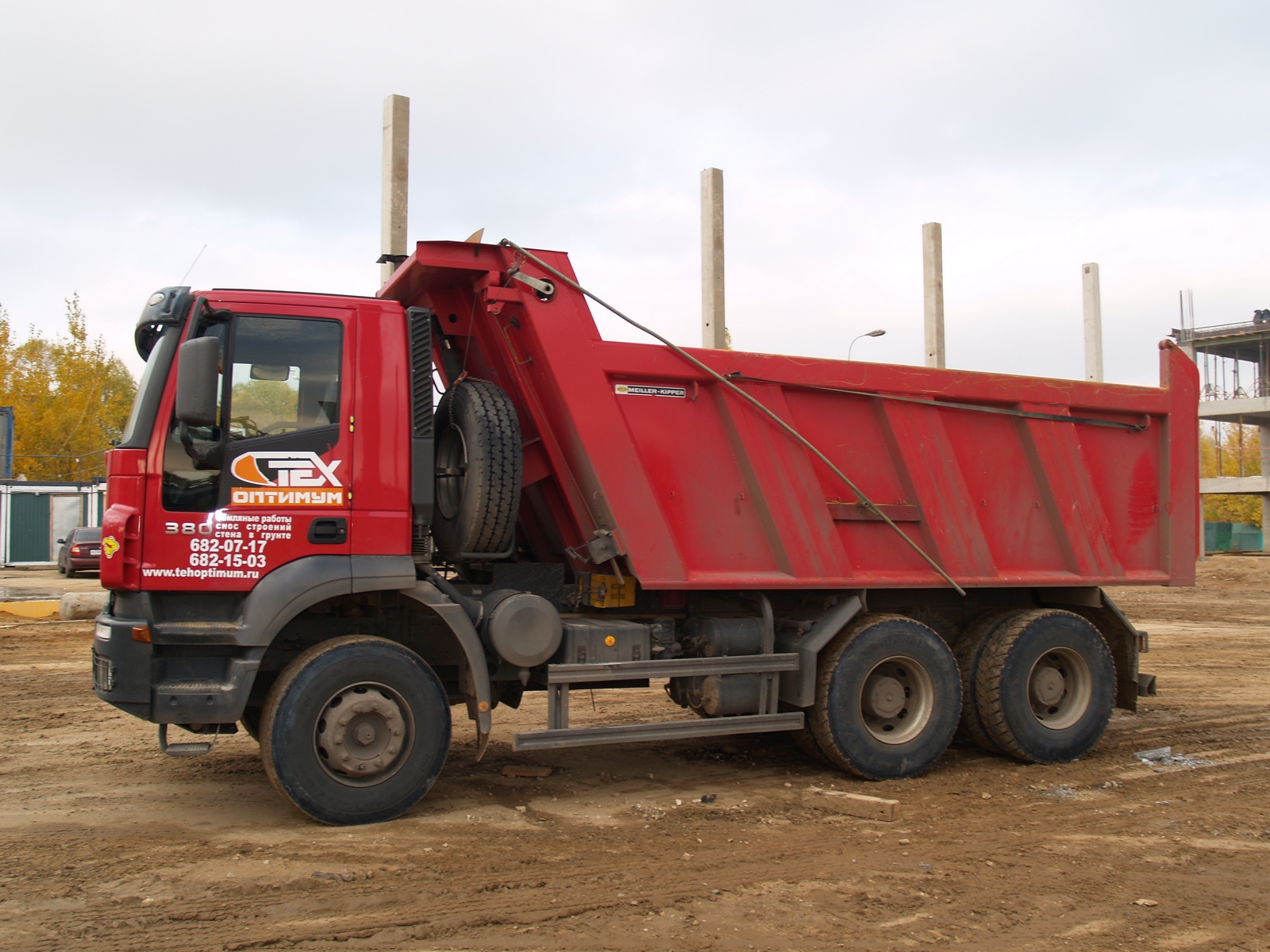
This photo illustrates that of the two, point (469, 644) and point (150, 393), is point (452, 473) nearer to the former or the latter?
point (469, 644)

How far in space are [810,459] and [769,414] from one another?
472mm

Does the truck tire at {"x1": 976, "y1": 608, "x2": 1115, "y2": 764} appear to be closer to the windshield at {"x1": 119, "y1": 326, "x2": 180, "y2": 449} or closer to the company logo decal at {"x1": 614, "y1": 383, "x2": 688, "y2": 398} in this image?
the company logo decal at {"x1": 614, "y1": 383, "x2": 688, "y2": 398}

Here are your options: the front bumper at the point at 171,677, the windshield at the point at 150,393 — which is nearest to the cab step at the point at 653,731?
the front bumper at the point at 171,677

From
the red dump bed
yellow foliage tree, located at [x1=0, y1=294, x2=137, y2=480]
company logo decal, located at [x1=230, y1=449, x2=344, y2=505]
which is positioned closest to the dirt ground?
the red dump bed

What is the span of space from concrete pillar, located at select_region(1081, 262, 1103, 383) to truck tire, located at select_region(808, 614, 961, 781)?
4286mm

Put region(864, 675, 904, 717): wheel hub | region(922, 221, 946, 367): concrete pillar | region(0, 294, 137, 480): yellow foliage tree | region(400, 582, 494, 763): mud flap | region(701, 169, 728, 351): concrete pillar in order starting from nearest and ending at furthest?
region(400, 582, 494, 763): mud flap → region(864, 675, 904, 717): wheel hub → region(701, 169, 728, 351): concrete pillar → region(922, 221, 946, 367): concrete pillar → region(0, 294, 137, 480): yellow foliage tree

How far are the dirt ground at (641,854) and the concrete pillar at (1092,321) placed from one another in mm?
3647

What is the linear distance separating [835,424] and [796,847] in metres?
2.86

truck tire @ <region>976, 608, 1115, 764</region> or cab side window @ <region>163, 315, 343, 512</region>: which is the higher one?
cab side window @ <region>163, 315, 343, 512</region>

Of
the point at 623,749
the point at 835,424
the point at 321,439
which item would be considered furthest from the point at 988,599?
the point at 321,439

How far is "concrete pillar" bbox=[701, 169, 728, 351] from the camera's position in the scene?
7922 millimetres

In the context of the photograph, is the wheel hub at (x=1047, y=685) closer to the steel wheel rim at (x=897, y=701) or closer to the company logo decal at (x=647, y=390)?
the steel wheel rim at (x=897, y=701)

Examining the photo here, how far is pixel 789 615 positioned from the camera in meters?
7.03

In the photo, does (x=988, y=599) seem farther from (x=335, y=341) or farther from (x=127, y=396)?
(x=127, y=396)
